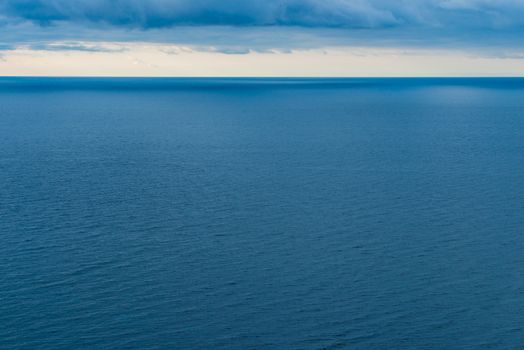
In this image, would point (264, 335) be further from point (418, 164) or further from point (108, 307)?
point (418, 164)

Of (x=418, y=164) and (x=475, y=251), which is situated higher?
(x=418, y=164)

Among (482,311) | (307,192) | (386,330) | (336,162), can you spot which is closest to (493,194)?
(307,192)

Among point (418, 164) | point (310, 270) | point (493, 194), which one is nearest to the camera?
point (310, 270)

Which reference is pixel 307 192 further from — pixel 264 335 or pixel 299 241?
pixel 264 335

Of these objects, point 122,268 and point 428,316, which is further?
point 122,268

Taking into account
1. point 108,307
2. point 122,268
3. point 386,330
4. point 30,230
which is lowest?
point 386,330

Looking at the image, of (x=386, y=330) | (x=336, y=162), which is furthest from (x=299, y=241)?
(x=336, y=162)

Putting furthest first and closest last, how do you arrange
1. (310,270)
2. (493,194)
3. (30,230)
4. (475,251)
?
(493,194) < (30,230) < (475,251) < (310,270)
